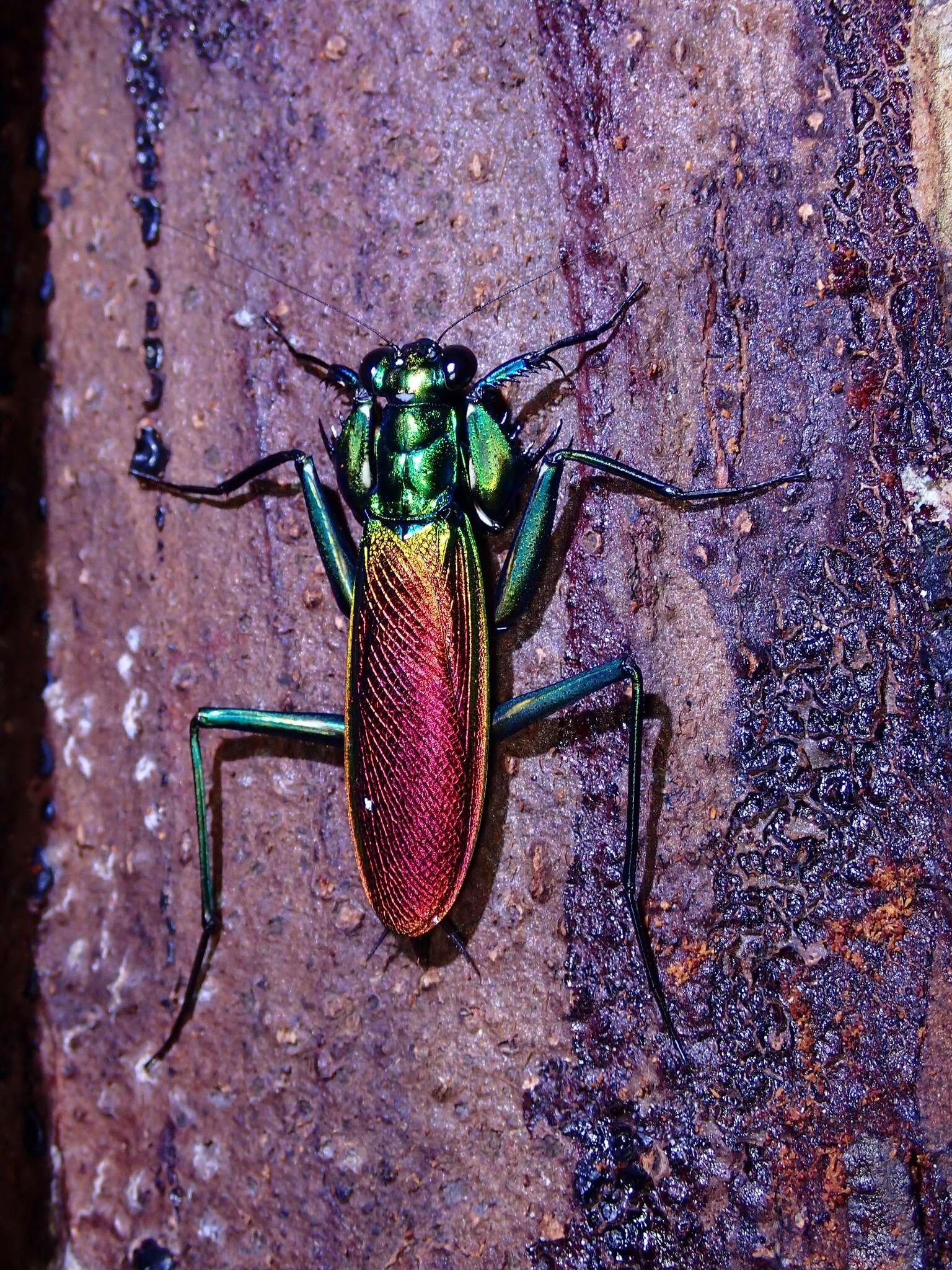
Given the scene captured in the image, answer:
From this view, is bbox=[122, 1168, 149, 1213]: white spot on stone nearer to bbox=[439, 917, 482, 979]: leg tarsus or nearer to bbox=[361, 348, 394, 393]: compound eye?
bbox=[439, 917, 482, 979]: leg tarsus

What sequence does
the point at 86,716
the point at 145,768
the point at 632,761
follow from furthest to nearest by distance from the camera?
1. the point at 86,716
2. the point at 145,768
3. the point at 632,761

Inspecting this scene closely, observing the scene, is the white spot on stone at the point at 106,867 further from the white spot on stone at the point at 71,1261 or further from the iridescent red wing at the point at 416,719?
the white spot on stone at the point at 71,1261

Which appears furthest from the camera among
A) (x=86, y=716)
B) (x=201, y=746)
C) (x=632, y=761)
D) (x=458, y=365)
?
(x=86, y=716)

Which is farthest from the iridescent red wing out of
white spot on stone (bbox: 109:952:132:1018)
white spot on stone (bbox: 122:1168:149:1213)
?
white spot on stone (bbox: 122:1168:149:1213)

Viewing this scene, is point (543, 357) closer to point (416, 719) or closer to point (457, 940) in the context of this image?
point (416, 719)

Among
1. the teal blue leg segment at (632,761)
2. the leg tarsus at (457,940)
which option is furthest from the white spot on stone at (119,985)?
the teal blue leg segment at (632,761)

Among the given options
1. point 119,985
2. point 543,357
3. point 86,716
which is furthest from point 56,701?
point 543,357
